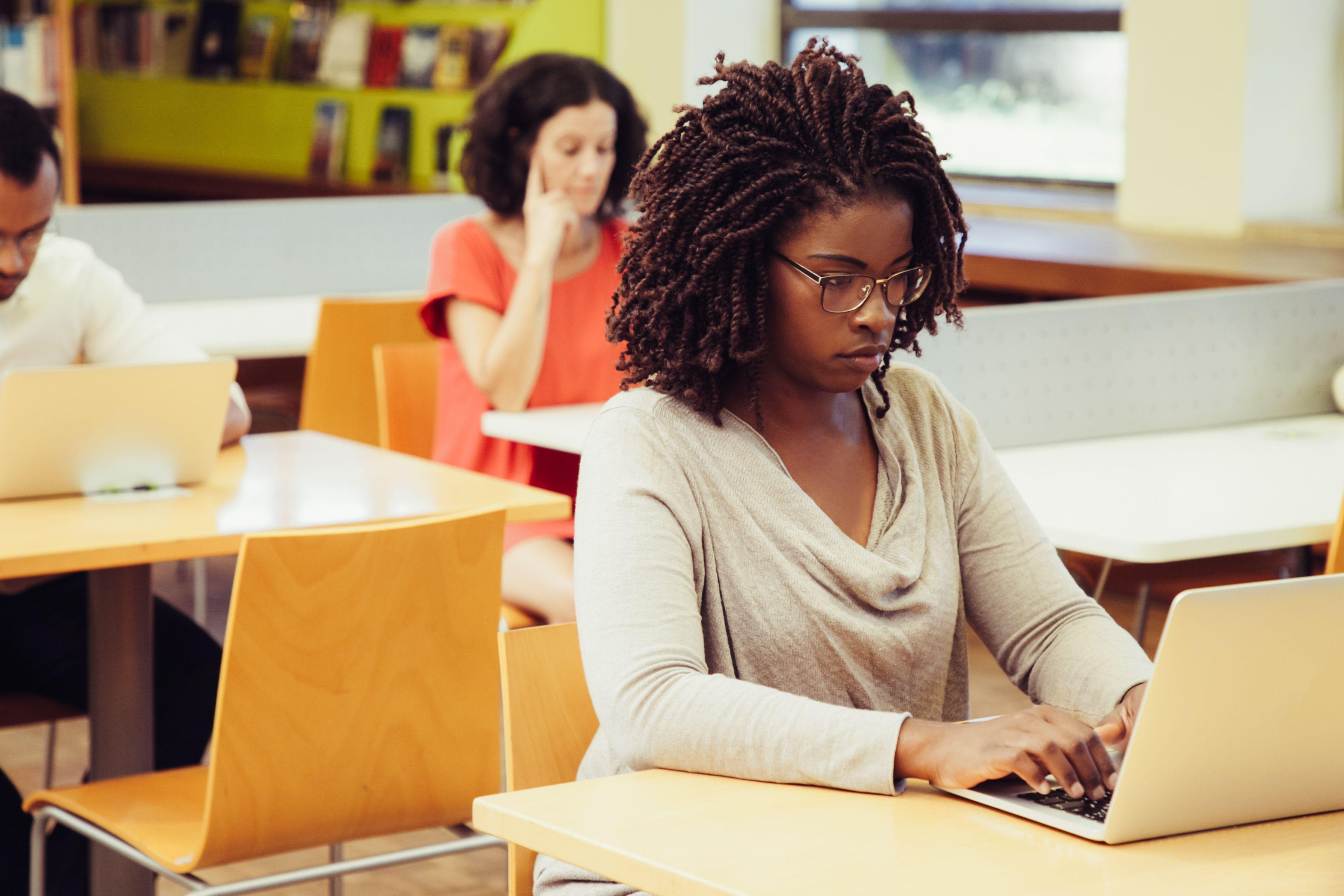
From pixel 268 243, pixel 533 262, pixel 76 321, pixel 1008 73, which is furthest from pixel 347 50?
pixel 76 321

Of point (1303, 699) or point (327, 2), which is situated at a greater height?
point (327, 2)

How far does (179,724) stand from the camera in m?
2.41

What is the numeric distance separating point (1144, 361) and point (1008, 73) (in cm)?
257

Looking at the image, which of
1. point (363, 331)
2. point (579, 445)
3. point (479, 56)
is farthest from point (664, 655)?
point (479, 56)

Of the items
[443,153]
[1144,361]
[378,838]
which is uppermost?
[443,153]

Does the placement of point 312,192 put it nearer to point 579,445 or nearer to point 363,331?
point 363,331

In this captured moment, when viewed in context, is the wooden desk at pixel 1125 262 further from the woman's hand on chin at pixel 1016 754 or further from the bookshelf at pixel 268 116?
the woman's hand on chin at pixel 1016 754

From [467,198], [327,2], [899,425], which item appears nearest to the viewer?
[899,425]

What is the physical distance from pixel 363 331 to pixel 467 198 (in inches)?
60.0

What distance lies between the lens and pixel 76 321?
2.51 metres

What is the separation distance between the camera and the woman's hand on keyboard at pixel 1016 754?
3.85 feet

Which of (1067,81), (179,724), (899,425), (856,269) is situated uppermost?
(1067,81)

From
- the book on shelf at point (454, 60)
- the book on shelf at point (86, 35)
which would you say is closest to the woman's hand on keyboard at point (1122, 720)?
the book on shelf at point (454, 60)

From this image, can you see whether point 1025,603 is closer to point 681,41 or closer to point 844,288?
point 844,288
